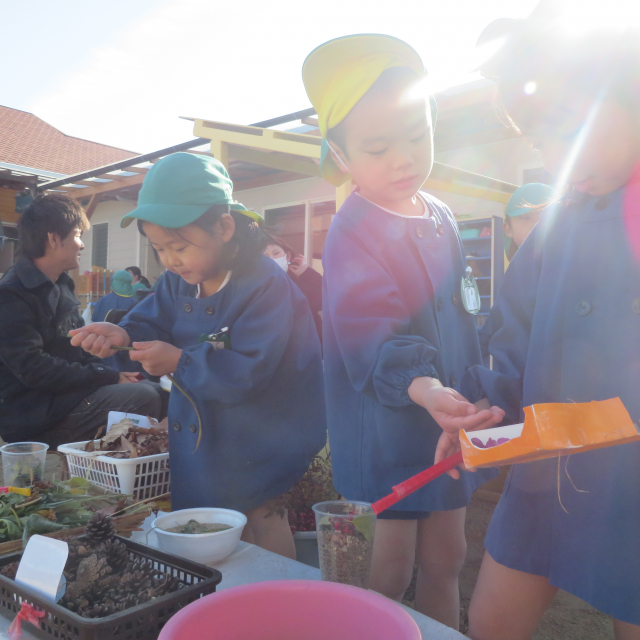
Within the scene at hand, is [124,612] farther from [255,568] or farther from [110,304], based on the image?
[110,304]

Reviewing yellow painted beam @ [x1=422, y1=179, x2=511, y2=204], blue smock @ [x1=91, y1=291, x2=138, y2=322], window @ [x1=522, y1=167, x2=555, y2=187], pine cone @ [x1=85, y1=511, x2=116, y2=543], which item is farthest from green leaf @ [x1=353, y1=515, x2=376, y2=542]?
blue smock @ [x1=91, y1=291, x2=138, y2=322]

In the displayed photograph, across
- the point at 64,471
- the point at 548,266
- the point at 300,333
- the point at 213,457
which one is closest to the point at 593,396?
the point at 548,266

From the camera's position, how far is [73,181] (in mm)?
10500

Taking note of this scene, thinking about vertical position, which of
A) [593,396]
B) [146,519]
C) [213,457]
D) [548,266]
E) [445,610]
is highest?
[548,266]

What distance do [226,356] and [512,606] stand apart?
38.2 inches

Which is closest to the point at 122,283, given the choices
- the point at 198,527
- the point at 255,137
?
the point at 255,137

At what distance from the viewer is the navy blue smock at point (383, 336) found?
130cm

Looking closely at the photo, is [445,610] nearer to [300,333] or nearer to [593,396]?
[593,396]

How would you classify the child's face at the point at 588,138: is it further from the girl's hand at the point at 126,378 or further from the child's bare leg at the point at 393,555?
the girl's hand at the point at 126,378

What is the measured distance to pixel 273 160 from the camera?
5.91 meters

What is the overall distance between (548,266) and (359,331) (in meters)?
0.41

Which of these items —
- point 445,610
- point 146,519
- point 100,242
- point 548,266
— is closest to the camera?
point 548,266

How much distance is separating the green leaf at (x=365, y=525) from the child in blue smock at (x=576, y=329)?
245 mm

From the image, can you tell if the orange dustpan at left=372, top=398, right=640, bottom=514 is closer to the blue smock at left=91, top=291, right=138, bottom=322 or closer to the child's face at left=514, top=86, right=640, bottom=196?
the child's face at left=514, top=86, right=640, bottom=196
